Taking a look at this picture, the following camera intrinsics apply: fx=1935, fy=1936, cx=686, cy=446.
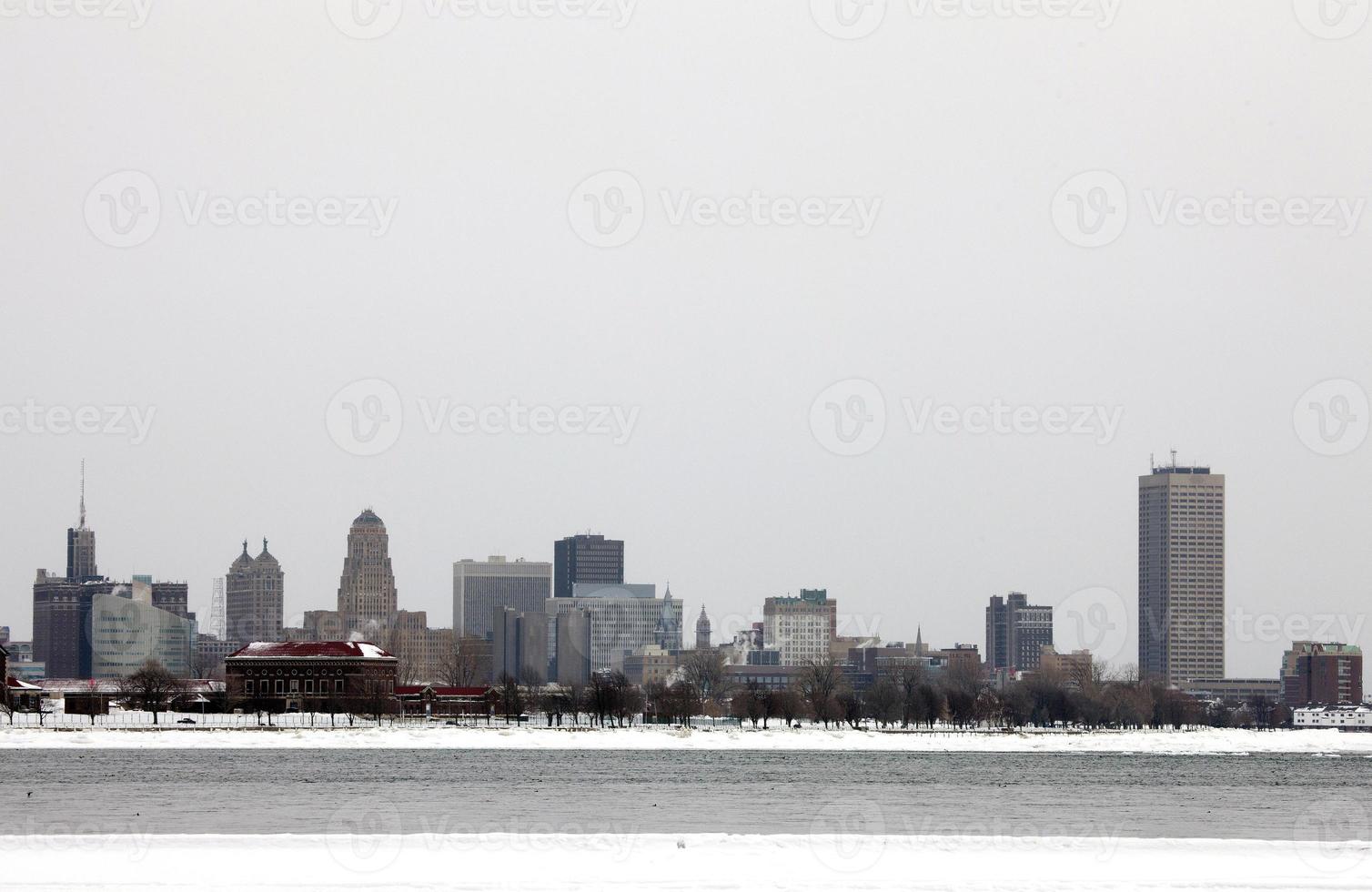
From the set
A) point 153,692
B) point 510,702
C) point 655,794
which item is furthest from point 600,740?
point 655,794

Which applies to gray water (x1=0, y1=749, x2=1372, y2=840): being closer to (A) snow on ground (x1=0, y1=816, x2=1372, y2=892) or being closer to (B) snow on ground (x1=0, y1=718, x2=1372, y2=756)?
(A) snow on ground (x1=0, y1=816, x2=1372, y2=892)

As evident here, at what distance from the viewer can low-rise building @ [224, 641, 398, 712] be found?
18112 centimetres

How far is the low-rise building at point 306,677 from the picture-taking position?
181125mm

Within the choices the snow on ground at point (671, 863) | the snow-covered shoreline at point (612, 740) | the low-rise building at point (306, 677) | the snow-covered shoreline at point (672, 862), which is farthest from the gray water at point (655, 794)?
the low-rise building at point (306, 677)

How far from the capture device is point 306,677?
7254 inches

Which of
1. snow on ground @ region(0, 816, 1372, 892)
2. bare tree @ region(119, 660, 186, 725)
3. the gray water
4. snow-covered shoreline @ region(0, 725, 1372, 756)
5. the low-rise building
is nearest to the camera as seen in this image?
snow on ground @ region(0, 816, 1372, 892)

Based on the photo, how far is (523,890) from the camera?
39.2 metres

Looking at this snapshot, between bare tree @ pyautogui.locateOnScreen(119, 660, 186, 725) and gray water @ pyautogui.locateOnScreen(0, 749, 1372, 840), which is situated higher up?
gray water @ pyautogui.locateOnScreen(0, 749, 1372, 840)

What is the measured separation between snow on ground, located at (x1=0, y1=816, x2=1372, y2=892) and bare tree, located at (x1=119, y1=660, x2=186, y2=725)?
115 meters

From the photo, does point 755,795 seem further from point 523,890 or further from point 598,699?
point 598,699

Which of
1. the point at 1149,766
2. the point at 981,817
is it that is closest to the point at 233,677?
the point at 1149,766

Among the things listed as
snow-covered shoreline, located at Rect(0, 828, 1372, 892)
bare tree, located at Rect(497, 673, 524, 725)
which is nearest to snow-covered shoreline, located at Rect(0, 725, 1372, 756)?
bare tree, located at Rect(497, 673, 524, 725)

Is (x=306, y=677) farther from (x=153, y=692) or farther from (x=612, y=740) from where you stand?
(x=612, y=740)

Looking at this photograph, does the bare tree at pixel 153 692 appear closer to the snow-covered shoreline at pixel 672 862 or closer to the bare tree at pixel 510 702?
the bare tree at pixel 510 702
